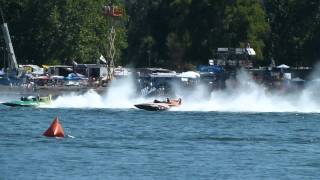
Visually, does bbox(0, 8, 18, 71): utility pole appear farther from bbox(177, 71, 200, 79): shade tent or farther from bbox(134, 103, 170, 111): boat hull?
bbox(134, 103, 170, 111): boat hull

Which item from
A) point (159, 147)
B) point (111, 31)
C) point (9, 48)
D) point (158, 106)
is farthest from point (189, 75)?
point (159, 147)

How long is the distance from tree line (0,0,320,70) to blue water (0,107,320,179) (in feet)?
96.1

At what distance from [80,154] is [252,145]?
27.4ft

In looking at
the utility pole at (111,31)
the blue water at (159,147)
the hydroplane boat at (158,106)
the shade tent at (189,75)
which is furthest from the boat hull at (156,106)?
the utility pole at (111,31)

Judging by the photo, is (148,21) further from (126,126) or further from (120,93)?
Answer: (126,126)

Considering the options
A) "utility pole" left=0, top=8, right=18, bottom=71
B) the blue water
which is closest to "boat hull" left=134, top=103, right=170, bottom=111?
the blue water

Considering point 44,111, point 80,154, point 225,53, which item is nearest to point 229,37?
point 225,53

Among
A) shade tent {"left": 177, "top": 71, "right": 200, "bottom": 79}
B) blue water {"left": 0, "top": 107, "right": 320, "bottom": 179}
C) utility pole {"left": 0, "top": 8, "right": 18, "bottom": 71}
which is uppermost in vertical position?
utility pole {"left": 0, "top": 8, "right": 18, "bottom": 71}

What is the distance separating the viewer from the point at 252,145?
1868 inches

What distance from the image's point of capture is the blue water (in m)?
37.2

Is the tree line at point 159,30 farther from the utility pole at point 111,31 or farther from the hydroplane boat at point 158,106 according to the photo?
the hydroplane boat at point 158,106

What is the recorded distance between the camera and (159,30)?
332 ft

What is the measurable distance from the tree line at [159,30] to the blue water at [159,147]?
29296mm

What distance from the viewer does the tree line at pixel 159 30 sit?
9700 cm
